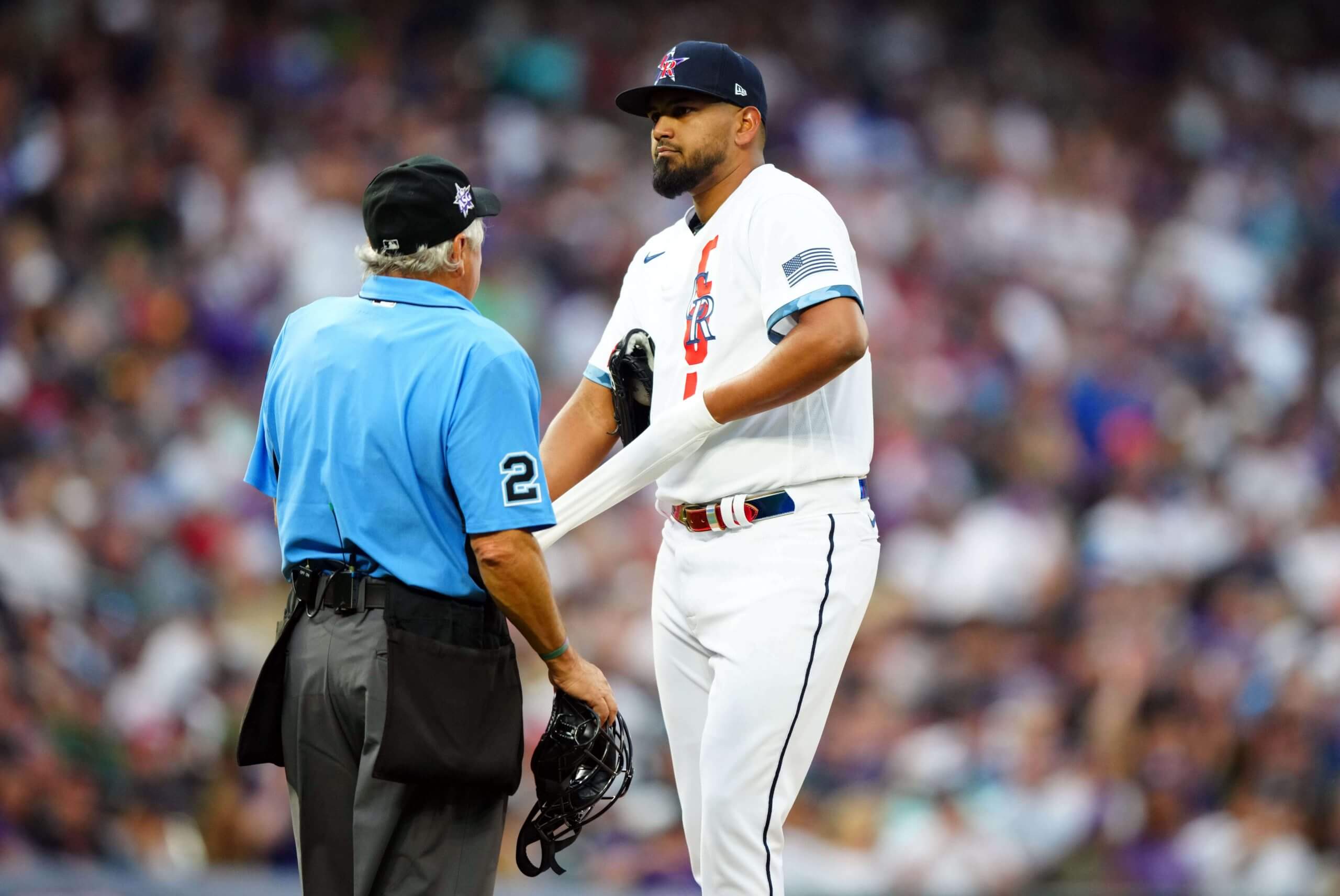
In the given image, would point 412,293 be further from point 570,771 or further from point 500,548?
point 570,771

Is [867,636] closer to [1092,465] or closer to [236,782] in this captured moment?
[1092,465]

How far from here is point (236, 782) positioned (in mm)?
6656

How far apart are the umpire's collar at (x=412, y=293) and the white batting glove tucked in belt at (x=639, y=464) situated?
17.6 inches

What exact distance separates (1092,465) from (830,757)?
288cm

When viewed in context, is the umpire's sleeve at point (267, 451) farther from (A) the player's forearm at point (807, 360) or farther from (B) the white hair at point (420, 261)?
(A) the player's forearm at point (807, 360)

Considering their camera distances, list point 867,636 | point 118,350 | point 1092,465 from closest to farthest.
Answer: point 867,636 → point 118,350 → point 1092,465

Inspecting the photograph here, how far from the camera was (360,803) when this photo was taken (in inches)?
118

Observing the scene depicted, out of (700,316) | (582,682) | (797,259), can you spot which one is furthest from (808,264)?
(582,682)

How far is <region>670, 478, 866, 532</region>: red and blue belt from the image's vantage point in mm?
3291

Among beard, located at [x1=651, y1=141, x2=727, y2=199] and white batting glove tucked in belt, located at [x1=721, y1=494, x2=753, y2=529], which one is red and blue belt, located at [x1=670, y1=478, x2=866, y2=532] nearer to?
white batting glove tucked in belt, located at [x1=721, y1=494, x2=753, y2=529]

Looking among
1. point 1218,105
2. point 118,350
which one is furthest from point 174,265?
point 1218,105

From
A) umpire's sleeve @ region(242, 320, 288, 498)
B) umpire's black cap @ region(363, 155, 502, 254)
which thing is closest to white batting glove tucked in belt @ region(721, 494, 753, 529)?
umpire's black cap @ region(363, 155, 502, 254)

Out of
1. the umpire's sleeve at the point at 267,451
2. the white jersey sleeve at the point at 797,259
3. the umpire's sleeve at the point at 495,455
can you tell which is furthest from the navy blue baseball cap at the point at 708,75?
the umpire's sleeve at the point at 267,451

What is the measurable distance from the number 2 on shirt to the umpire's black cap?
1.79 feet
